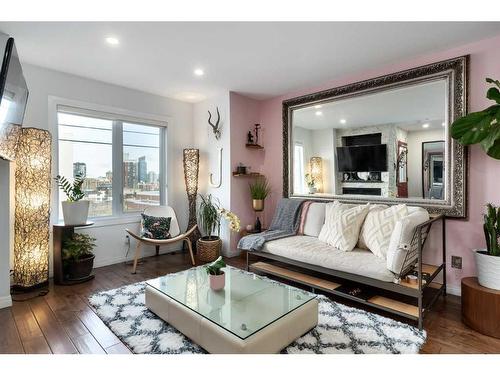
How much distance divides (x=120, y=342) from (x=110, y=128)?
3.01m

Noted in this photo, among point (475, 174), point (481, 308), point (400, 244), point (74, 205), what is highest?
point (475, 174)

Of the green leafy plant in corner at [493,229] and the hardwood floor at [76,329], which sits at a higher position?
the green leafy plant in corner at [493,229]

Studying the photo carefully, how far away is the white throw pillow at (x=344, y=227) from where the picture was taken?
114 inches

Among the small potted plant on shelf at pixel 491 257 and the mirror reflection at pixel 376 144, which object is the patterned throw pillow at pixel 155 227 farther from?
the small potted plant on shelf at pixel 491 257

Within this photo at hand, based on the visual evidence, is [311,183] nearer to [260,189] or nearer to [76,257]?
[260,189]

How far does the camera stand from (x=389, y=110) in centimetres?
322

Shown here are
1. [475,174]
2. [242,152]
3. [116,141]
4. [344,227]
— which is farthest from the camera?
[242,152]

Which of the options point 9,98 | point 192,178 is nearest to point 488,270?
point 192,178

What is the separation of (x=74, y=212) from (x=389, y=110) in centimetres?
385

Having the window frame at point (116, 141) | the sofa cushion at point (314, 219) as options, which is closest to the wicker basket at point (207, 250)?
the window frame at point (116, 141)

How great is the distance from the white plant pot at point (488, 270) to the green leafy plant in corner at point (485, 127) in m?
0.84
